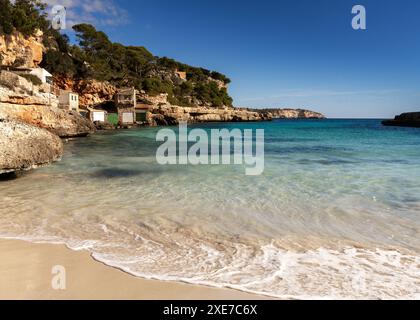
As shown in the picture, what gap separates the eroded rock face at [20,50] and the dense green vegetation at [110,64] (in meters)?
1.02

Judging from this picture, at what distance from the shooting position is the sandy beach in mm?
3035

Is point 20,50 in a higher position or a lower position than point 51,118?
higher

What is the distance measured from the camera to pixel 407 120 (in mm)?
70125

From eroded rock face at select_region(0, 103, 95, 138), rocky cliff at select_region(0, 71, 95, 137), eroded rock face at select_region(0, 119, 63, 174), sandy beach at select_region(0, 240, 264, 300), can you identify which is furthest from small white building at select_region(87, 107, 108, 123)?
sandy beach at select_region(0, 240, 264, 300)

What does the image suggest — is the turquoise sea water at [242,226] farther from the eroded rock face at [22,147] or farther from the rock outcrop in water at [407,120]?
the rock outcrop in water at [407,120]

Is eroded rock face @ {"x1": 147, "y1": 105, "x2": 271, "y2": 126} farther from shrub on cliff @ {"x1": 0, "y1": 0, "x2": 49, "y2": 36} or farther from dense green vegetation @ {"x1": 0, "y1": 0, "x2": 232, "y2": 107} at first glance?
shrub on cliff @ {"x1": 0, "y1": 0, "x2": 49, "y2": 36}

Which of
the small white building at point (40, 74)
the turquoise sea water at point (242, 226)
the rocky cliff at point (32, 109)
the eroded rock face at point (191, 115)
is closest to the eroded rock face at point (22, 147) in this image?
the turquoise sea water at point (242, 226)

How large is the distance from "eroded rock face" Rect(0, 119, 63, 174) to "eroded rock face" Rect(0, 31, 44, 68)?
30.0 meters

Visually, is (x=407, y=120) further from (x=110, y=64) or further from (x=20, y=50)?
(x=20, y=50)

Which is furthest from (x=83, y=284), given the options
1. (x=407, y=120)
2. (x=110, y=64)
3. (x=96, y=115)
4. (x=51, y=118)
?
(x=407, y=120)

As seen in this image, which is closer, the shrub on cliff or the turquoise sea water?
the turquoise sea water

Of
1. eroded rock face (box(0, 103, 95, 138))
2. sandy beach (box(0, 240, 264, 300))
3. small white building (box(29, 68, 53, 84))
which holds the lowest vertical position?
sandy beach (box(0, 240, 264, 300))

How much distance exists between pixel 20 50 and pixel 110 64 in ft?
109
